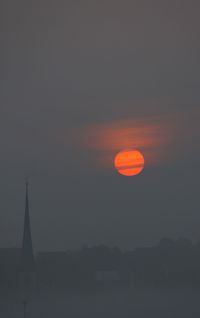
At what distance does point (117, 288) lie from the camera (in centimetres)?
2555

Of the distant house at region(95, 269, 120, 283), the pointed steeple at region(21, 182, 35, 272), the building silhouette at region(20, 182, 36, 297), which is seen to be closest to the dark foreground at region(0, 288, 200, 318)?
the building silhouette at region(20, 182, 36, 297)

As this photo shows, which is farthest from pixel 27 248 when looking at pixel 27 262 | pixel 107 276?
pixel 107 276

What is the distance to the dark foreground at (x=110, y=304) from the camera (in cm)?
2177

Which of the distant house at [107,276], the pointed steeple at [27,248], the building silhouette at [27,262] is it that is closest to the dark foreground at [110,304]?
the building silhouette at [27,262]

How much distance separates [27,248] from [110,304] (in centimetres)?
919

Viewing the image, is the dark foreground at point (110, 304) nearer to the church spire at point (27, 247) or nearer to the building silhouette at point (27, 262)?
the building silhouette at point (27, 262)

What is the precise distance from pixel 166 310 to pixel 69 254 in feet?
27.1

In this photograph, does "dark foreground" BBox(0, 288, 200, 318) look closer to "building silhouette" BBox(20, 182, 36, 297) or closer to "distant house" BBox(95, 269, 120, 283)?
"building silhouette" BBox(20, 182, 36, 297)

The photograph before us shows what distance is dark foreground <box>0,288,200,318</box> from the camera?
21766mm

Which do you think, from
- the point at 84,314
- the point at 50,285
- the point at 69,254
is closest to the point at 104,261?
the point at 69,254

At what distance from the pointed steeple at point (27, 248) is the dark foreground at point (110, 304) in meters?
3.13

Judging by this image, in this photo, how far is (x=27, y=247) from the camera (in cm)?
3197

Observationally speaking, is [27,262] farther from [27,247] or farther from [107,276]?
[27,247]

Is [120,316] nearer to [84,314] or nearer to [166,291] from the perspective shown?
[84,314]
